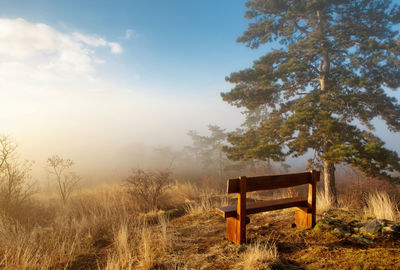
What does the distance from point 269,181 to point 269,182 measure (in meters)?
0.02

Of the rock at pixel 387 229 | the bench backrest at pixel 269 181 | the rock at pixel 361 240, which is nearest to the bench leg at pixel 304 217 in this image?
Result: the bench backrest at pixel 269 181

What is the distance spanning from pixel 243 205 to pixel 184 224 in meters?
2.74

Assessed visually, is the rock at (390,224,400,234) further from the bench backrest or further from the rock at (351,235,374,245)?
the bench backrest

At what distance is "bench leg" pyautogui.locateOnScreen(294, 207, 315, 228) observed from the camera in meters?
4.39

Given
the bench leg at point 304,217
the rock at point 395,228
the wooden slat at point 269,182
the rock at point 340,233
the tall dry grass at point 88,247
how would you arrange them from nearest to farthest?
1. the tall dry grass at point 88,247
2. the rock at point 395,228
3. the wooden slat at point 269,182
4. the rock at point 340,233
5. the bench leg at point 304,217

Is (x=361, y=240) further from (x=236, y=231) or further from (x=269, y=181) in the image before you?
(x=236, y=231)

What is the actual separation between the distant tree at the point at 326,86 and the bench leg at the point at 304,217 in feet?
11.5

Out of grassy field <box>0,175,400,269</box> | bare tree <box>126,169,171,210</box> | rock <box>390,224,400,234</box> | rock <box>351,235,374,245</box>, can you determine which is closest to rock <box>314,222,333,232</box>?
grassy field <box>0,175,400,269</box>

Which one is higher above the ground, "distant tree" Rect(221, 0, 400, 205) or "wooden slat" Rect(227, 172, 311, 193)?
"distant tree" Rect(221, 0, 400, 205)

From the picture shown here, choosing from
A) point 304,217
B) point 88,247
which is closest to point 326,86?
point 304,217

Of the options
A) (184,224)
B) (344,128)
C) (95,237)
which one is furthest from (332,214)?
(95,237)

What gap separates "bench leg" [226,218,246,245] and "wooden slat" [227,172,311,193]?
1.97 ft

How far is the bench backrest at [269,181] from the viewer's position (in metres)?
3.67

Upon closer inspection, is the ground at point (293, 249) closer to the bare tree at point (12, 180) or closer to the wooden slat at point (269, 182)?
the wooden slat at point (269, 182)
